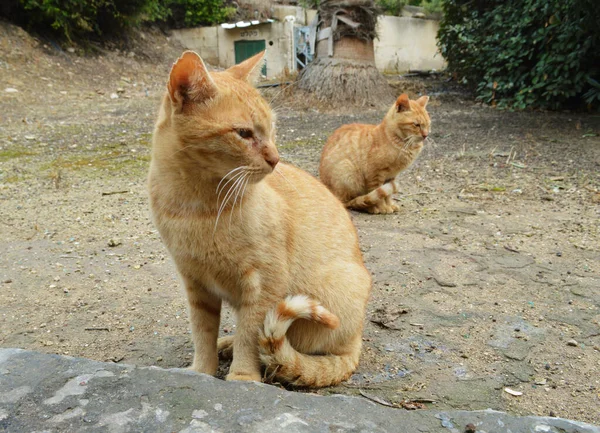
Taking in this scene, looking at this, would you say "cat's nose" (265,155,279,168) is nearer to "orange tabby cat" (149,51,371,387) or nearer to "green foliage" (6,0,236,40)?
"orange tabby cat" (149,51,371,387)

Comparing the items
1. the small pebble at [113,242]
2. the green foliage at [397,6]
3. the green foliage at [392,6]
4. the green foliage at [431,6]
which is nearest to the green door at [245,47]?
the green foliage at [397,6]

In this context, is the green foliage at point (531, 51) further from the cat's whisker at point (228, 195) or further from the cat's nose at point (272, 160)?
the cat's whisker at point (228, 195)

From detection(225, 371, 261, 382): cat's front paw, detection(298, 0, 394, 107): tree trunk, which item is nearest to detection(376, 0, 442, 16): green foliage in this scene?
detection(298, 0, 394, 107): tree trunk

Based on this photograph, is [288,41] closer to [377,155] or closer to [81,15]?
[81,15]

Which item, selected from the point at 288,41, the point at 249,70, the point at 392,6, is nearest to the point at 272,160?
the point at 249,70

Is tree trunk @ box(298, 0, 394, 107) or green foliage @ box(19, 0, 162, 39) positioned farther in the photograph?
green foliage @ box(19, 0, 162, 39)

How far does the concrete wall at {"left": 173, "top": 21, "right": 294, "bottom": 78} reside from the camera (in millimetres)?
18031

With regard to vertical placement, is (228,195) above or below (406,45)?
below

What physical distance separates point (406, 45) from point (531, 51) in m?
10.8

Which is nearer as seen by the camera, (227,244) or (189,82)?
(189,82)

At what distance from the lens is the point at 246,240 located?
217 cm

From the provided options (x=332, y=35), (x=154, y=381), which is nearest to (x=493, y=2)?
(x=332, y=35)

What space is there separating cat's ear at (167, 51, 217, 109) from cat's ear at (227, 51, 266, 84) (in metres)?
0.41

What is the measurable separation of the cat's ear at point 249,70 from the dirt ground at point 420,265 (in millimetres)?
1203
